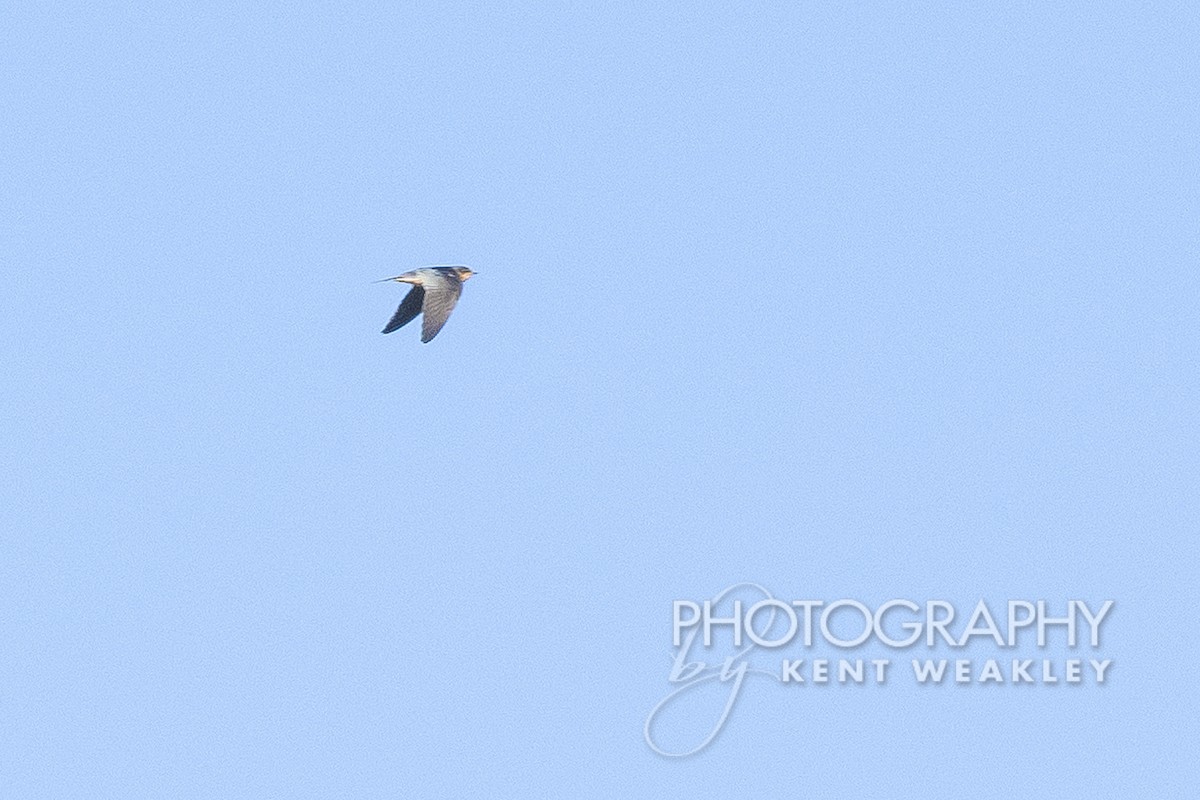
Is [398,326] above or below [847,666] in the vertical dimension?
above

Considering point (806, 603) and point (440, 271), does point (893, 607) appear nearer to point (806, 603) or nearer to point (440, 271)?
point (806, 603)

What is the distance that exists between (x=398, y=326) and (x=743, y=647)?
33.9 feet

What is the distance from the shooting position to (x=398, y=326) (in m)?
68.6

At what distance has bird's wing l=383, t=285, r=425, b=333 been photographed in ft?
225

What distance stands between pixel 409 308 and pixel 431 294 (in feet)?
2.51

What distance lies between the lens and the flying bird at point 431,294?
223 feet

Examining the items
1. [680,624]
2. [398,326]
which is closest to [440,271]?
[398,326]

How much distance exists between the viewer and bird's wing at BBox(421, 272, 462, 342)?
221 ft

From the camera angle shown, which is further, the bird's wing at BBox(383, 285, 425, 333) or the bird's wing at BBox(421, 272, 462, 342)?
the bird's wing at BBox(383, 285, 425, 333)

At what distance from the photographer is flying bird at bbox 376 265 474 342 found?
6788 centimetres

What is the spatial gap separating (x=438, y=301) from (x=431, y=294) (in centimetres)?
34

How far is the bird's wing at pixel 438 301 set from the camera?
221 ft

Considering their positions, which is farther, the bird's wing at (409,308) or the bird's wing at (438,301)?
the bird's wing at (409,308)

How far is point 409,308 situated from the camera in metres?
68.9
